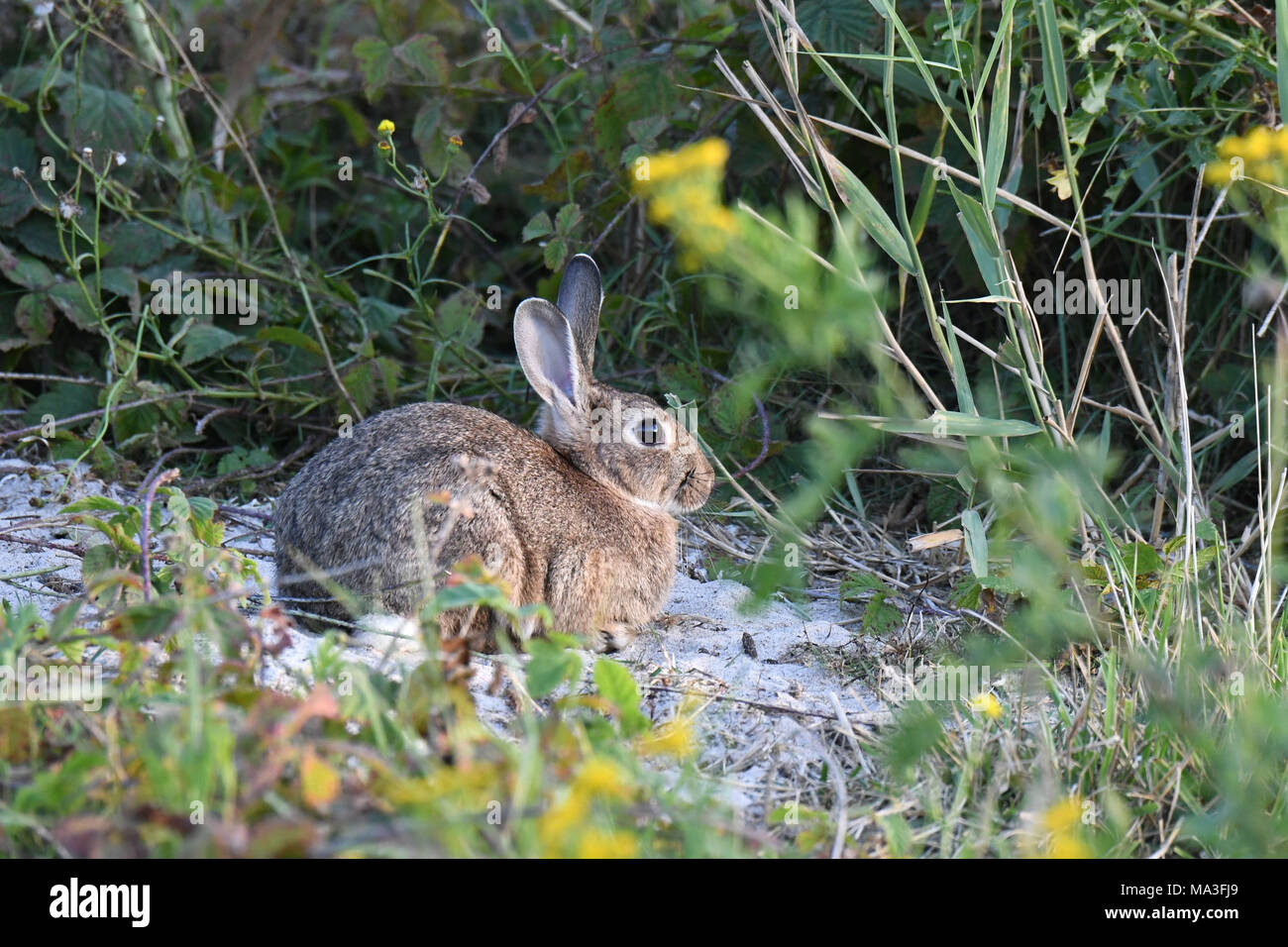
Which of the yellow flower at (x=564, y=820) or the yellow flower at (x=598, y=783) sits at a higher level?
the yellow flower at (x=598, y=783)

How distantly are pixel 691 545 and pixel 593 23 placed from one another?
2114mm

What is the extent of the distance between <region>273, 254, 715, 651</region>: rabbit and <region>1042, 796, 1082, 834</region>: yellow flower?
4.75 ft

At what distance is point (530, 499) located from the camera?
12.8ft

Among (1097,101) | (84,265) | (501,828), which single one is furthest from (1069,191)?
(84,265)

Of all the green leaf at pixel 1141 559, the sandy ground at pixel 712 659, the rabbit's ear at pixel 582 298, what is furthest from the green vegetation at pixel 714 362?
the rabbit's ear at pixel 582 298

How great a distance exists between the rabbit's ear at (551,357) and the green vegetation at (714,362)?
0.59 meters

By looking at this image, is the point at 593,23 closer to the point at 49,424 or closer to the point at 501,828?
the point at 49,424

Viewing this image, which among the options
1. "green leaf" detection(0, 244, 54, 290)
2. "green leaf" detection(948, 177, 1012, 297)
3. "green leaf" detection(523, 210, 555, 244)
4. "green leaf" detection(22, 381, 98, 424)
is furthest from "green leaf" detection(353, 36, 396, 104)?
"green leaf" detection(948, 177, 1012, 297)

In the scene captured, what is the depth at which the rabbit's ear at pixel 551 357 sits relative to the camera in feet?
13.5

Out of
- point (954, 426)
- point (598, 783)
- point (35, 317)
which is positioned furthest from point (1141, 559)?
point (35, 317)

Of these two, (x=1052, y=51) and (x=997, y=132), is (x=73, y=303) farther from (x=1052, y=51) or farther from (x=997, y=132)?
(x=1052, y=51)

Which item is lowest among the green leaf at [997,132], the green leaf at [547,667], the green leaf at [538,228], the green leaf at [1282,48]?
the green leaf at [547,667]

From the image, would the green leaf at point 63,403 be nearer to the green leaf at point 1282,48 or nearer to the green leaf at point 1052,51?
the green leaf at point 1052,51
